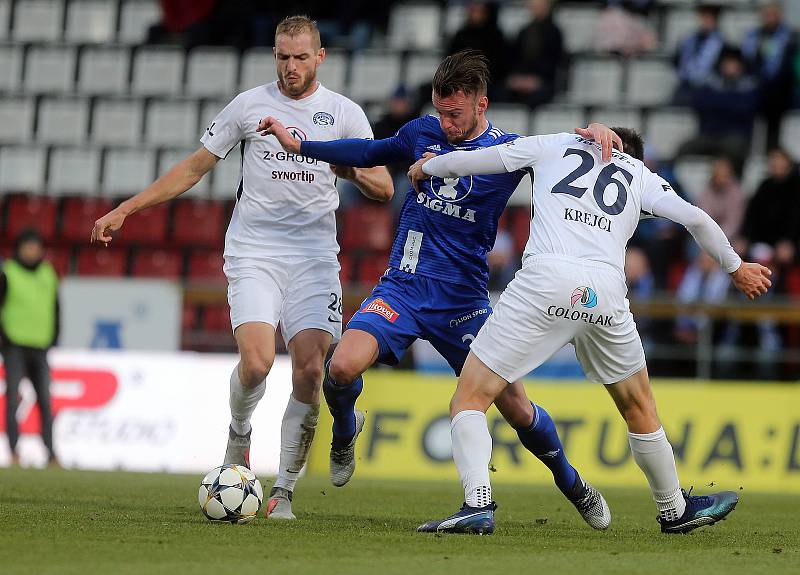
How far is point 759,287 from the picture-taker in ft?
23.0

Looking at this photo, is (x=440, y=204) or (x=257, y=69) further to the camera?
(x=257, y=69)

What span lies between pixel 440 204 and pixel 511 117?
972 centimetres

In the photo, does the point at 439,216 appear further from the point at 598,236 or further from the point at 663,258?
the point at 663,258

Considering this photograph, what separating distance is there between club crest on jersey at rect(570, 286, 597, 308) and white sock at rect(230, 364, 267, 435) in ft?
7.05

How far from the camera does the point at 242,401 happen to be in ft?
27.2

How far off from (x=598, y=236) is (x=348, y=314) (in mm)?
7921

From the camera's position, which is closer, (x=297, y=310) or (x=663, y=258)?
(x=297, y=310)

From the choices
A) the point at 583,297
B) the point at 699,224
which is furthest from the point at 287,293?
the point at 699,224

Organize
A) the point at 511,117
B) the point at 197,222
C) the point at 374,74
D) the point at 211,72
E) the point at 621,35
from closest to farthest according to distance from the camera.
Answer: the point at 511,117
the point at 621,35
the point at 197,222
the point at 374,74
the point at 211,72

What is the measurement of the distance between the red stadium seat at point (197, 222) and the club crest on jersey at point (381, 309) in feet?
32.9

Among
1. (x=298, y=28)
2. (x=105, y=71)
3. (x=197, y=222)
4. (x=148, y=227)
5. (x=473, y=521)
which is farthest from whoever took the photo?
(x=105, y=71)

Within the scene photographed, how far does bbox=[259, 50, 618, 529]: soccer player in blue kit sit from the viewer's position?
7738 mm

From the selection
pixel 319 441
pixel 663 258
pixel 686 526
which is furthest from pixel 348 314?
pixel 686 526

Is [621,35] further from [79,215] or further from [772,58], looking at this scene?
[79,215]
